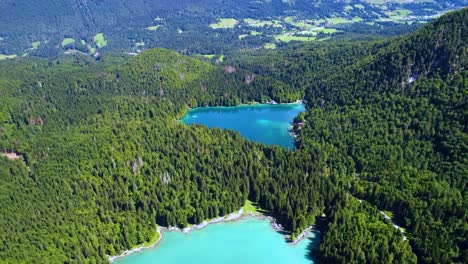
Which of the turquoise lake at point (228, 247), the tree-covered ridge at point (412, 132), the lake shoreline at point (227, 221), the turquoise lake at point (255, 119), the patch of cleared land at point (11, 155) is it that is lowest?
the turquoise lake at point (228, 247)

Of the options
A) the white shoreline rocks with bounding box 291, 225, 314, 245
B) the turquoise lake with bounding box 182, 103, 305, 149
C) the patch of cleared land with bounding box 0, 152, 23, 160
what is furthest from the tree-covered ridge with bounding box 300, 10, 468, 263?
the patch of cleared land with bounding box 0, 152, 23, 160

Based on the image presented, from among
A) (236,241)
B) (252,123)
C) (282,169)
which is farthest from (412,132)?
(252,123)

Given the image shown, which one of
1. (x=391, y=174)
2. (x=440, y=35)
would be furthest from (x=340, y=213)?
(x=440, y=35)

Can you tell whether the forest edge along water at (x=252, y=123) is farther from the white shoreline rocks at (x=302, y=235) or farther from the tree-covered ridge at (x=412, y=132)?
the tree-covered ridge at (x=412, y=132)

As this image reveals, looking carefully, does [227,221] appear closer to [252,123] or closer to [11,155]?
[11,155]

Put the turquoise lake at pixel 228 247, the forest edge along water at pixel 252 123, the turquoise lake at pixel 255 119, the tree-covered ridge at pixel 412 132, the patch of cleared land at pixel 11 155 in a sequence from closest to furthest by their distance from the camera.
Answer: the tree-covered ridge at pixel 412 132, the turquoise lake at pixel 228 247, the forest edge along water at pixel 252 123, the patch of cleared land at pixel 11 155, the turquoise lake at pixel 255 119

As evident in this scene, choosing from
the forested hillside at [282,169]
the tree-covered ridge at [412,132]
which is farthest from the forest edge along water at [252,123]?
the tree-covered ridge at [412,132]

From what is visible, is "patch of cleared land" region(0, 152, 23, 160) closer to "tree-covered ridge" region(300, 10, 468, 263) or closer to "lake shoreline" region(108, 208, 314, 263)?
"lake shoreline" region(108, 208, 314, 263)

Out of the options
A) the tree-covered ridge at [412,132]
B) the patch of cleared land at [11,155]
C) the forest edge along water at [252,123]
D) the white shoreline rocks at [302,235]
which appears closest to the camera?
the tree-covered ridge at [412,132]
